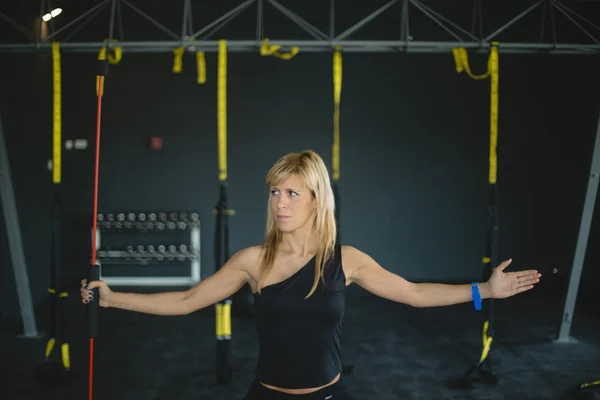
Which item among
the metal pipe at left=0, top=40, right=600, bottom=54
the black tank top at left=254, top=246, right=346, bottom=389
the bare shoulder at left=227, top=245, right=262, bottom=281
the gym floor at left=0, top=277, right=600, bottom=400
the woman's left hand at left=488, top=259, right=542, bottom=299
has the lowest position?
the gym floor at left=0, top=277, right=600, bottom=400

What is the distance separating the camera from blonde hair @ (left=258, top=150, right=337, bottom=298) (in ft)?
6.61

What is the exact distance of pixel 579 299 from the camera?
7027mm

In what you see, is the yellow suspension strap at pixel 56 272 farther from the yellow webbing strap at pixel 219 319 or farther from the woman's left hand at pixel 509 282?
the woman's left hand at pixel 509 282

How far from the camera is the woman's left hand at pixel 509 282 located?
219cm

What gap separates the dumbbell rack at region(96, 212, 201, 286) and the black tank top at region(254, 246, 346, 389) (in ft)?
17.5

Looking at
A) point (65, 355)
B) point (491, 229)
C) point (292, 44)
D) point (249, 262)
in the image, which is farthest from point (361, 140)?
point (249, 262)

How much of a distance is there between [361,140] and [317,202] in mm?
5580

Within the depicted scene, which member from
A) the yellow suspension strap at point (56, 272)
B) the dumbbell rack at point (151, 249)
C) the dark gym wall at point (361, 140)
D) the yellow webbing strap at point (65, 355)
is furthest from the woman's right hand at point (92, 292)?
the dark gym wall at point (361, 140)

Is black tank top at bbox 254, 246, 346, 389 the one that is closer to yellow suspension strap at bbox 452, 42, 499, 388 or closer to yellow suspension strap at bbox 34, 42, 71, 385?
yellow suspension strap at bbox 452, 42, 499, 388

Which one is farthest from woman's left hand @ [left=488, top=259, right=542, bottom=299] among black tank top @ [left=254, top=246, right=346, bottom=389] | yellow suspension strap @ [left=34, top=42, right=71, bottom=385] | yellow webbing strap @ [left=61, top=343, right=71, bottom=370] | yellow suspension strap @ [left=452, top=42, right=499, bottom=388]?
yellow webbing strap @ [left=61, top=343, right=71, bottom=370]

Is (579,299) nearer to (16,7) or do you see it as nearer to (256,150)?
(256,150)

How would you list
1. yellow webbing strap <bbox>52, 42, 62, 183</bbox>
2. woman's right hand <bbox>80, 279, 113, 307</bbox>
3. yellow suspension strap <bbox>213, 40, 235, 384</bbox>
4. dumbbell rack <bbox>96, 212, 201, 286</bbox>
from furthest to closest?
dumbbell rack <bbox>96, 212, 201, 286</bbox> → yellow webbing strap <bbox>52, 42, 62, 183</bbox> → yellow suspension strap <bbox>213, 40, 235, 384</bbox> → woman's right hand <bbox>80, 279, 113, 307</bbox>

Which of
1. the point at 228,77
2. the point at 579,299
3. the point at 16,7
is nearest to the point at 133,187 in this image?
the point at 228,77

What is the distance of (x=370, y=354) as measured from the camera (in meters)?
5.12
